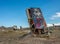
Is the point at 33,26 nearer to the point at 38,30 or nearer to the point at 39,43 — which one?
the point at 38,30

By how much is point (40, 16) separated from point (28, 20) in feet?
6.56

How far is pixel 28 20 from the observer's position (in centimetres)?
2830

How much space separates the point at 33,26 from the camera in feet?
92.4

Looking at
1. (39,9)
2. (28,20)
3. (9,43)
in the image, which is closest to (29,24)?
(28,20)

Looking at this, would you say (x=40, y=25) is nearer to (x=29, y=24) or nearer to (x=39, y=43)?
(x=29, y=24)

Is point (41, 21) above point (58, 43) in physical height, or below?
above

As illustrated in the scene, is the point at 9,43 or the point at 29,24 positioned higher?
the point at 29,24

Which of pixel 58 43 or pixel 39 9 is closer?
pixel 58 43

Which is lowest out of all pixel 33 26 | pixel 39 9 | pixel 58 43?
pixel 58 43

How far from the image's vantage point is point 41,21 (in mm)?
29016

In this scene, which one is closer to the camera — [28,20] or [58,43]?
[58,43]

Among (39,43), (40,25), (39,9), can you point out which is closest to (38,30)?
(40,25)

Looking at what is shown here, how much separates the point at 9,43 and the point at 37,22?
8.64m

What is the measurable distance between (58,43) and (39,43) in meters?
1.90
